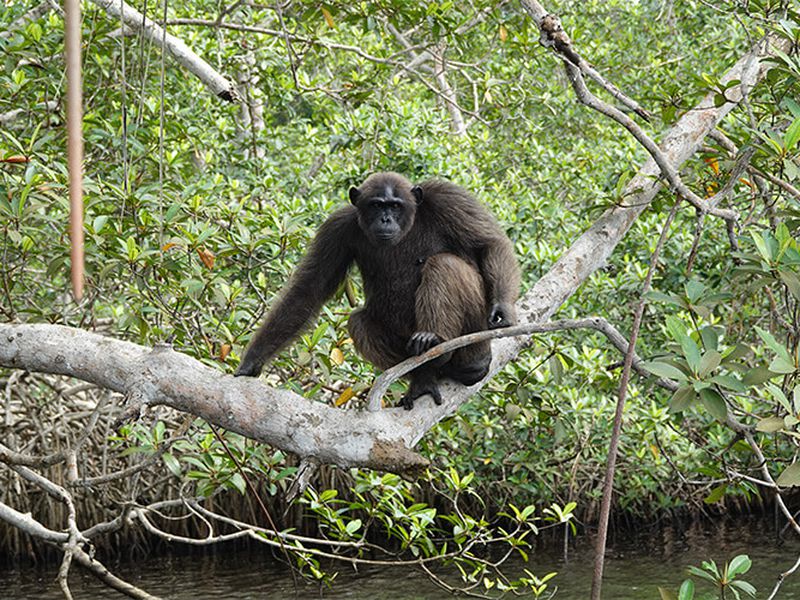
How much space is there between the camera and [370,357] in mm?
6066

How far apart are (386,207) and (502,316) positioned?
1195 millimetres

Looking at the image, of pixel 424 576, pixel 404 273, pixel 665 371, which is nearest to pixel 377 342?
pixel 404 273

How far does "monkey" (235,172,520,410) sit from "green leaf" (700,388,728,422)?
3.98 ft

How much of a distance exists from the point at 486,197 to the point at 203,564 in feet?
20.5

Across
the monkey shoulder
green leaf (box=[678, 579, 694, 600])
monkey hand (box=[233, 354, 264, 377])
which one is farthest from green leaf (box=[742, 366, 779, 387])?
monkey hand (box=[233, 354, 264, 377])

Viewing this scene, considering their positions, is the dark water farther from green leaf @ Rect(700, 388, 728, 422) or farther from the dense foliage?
green leaf @ Rect(700, 388, 728, 422)

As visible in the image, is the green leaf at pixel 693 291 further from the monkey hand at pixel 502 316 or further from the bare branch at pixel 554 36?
the bare branch at pixel 554 36

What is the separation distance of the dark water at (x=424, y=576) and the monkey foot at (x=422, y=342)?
6320 mm

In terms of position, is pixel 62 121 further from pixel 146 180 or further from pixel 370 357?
pixel 370 357

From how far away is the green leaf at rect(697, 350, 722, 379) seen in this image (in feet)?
14.7

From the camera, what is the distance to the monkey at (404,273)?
550 cm

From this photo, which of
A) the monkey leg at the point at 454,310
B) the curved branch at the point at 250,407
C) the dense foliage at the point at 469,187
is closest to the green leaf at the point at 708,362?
the dense foliage at the point at 469,187

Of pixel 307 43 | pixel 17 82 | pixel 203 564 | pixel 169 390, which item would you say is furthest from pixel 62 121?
pixel 203 564

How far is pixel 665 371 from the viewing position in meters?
4.48
